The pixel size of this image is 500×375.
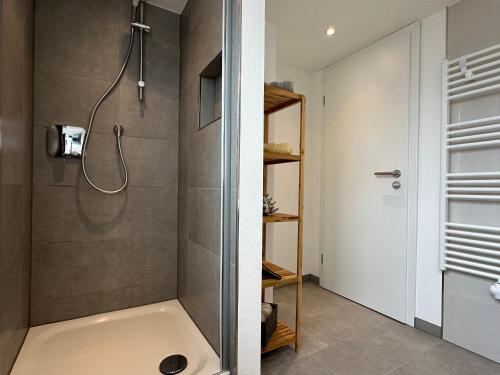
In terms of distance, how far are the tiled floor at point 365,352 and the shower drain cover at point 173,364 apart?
1.53 ft

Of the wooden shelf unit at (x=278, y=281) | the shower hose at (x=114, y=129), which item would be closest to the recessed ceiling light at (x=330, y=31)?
the shower hose at (x=114, y=129)

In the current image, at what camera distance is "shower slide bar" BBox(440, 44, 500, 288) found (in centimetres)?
150

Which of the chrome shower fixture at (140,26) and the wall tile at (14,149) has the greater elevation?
the chrome shower fixture at (140,26)

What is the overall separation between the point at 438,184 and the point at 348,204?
0.78m

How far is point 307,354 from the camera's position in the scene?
1.55m

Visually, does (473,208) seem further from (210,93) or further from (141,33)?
(141,33)

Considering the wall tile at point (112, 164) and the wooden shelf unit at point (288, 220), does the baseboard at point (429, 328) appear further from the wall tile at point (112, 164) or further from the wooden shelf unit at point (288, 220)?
the wall tile at point (112, 164)

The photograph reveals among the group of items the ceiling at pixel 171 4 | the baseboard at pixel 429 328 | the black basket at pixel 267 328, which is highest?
the ceiling at pixel 171 4

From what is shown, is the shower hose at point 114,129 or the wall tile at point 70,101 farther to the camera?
the shower hose at point 114,129

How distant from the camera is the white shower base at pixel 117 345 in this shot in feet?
4.00

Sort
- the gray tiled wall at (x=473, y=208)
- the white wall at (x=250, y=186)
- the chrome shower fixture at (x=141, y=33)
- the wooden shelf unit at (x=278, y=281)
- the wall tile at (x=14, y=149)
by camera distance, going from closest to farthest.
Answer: the wall tile at (x=14, y=149), the white wall at (x=250, y=186), the wooden shelf unit at (x=278, y=281), the gray tiled wall at (x=473, y=208), the chrome shower fixture at (x=141, y=33)

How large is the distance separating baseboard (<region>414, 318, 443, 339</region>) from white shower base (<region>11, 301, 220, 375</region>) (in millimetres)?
1529

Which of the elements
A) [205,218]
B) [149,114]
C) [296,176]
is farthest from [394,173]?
[149,114]

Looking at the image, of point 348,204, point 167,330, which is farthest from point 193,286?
point 348,204
